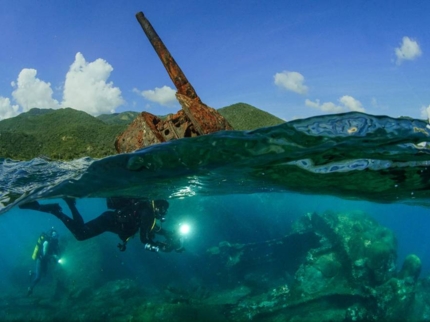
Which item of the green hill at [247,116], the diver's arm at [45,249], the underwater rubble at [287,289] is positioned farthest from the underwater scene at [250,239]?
the green hill at [247,116]

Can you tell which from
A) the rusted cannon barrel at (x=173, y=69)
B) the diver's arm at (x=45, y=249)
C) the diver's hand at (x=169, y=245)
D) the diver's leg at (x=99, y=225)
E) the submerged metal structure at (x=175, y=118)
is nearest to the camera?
the submerged metal structure at (x=175, y=118)

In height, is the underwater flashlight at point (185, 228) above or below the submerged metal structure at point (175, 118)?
below

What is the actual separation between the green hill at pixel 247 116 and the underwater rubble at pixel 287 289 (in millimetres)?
77814

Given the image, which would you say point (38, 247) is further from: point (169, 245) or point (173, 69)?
point (173, 69)

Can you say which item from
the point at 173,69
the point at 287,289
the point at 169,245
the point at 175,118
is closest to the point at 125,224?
the point at 169,245

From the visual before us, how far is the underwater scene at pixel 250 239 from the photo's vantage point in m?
9.64

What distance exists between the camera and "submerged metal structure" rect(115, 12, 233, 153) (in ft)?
29.3

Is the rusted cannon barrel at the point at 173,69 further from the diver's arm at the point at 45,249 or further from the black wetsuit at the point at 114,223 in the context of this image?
the diver's arm at the point at 45,249

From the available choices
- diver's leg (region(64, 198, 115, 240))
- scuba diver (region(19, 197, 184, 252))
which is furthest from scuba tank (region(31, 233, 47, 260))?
diver's leg (region(64, 198, 115, 240))

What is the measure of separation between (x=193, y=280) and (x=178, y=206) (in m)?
5.05

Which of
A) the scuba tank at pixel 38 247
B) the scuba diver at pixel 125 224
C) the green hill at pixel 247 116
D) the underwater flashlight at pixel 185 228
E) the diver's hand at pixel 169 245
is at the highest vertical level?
the green hill at pixel 247 116

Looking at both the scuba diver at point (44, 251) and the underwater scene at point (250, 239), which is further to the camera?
the scuba diver at point (44, 251)

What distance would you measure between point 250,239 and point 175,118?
15326 millimetres

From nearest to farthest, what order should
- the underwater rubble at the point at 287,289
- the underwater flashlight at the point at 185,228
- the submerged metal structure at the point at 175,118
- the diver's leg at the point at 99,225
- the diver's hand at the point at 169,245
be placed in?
the submerged metal structure at the point at 175,118 < the diver's hand at the point at 169,245 < the diver's leg at the point at 99,225 < the underwater rubble at the point at 287,289 < the underwater flashlight at the point at 185,228
